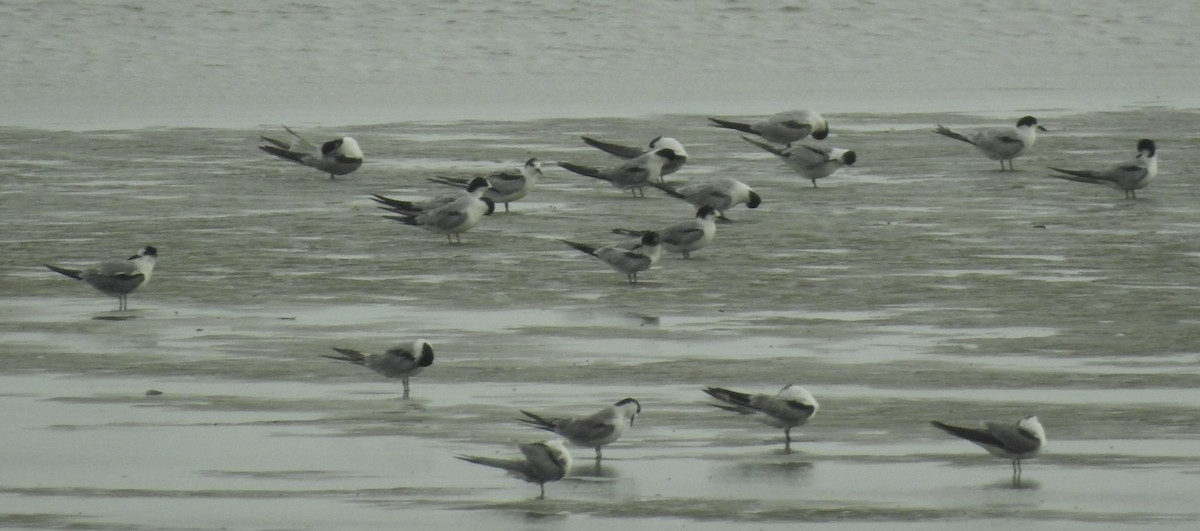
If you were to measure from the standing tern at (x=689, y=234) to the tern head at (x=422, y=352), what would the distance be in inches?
197

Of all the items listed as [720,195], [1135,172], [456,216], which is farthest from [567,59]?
[456,216]

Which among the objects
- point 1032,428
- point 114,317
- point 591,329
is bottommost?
point 114,317

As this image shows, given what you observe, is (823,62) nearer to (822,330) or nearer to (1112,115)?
(1112,115)

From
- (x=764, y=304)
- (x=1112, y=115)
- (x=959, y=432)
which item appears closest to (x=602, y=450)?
(x=959, y=432)

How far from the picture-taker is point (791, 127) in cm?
2397

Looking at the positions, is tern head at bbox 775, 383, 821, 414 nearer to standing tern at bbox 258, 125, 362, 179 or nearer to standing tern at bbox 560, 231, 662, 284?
standing tern at bbox 560, 231, 662, 284

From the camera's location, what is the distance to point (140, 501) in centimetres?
1010

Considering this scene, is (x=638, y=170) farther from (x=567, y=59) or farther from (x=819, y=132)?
(x=567, y=59)

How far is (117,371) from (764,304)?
4539 millimetres

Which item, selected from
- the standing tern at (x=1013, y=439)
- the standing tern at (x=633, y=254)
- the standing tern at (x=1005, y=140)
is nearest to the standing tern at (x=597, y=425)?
→ the standing tern at (x=1013, y=439)

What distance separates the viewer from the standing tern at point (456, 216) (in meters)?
18.4

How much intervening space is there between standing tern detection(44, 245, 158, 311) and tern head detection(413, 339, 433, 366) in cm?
381

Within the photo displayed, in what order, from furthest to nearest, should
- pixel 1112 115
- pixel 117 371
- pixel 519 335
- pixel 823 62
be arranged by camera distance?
pixel 823 62 → pixel 1112 115 → pixel 519 335 → pixel 117 371

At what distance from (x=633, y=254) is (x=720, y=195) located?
3432mm
